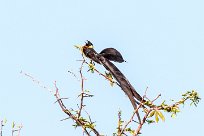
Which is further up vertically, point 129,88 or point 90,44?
point 90,44

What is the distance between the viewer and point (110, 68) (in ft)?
15.1

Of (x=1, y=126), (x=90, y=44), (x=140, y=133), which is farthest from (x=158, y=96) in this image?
(x=1, y=126)

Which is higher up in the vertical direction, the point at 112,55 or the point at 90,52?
the point at 90,52

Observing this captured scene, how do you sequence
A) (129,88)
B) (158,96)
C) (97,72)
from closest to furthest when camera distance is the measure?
(129,88), (158,96), (97,72)

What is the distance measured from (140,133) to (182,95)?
788 mm

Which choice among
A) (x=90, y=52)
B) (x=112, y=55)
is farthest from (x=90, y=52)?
(x=112, y=55)

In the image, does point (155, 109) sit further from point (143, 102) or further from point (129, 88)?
point (129, 88)

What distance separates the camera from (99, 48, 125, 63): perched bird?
15.9 ft

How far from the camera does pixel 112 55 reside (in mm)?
4855

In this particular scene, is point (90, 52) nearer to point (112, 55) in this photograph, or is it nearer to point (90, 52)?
point (90, 52)

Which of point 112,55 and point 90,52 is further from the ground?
point 90,52

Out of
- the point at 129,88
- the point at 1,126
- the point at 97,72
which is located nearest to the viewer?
the point at 129,88

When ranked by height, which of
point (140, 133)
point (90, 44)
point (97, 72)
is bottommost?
point (140, 133)

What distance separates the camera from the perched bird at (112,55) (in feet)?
15.9
